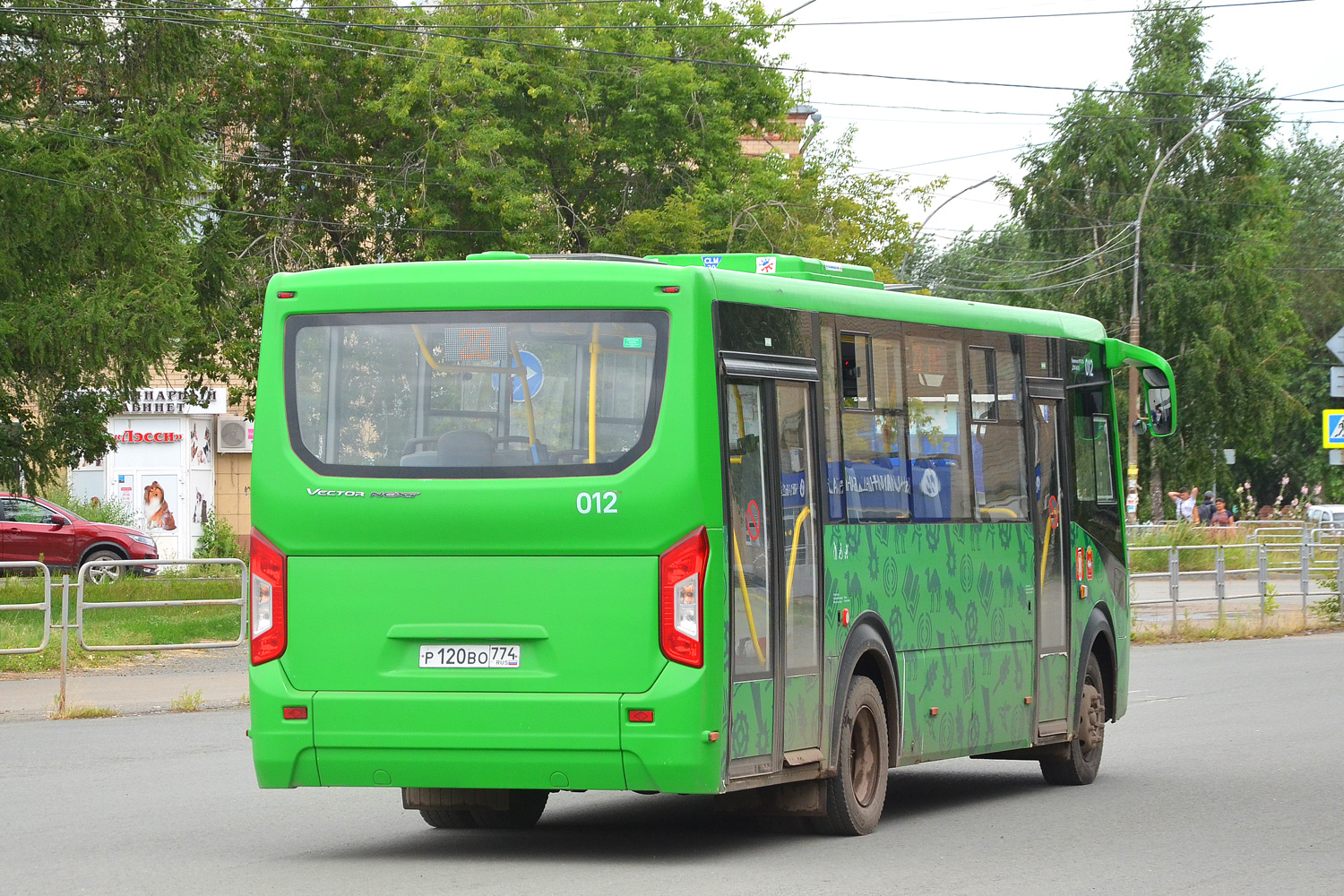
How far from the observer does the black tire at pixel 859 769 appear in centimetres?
1003

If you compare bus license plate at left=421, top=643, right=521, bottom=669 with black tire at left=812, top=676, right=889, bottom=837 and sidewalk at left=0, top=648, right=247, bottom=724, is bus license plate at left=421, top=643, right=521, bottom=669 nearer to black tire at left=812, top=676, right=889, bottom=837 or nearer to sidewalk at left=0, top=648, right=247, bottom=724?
black tire at left=812, top=676, right=889, bottom=837

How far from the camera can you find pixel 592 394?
8.91m

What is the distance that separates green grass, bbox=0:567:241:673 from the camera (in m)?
20.3

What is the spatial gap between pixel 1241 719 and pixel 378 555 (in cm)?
1023

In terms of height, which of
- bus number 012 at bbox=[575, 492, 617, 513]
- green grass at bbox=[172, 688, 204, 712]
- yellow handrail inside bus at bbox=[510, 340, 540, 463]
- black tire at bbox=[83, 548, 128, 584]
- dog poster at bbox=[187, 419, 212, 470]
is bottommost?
green grass at bbox=[172, 688, 204, 712]

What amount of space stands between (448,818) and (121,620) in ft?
38.5

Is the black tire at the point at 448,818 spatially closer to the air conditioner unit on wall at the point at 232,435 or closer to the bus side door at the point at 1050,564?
the bus side door at the point at 1050,564

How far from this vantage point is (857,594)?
1024 cm

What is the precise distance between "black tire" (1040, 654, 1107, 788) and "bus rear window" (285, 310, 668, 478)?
5524 millimetres

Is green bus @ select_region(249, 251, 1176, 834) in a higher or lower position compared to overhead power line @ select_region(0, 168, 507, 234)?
lower

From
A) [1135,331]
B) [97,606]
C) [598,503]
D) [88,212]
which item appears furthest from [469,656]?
[1135,331]

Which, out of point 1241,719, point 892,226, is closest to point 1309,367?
point 892,226

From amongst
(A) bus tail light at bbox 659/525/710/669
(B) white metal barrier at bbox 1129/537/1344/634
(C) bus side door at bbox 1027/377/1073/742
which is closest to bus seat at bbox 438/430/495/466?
(A) bus tail light at bbox 659/525/710/669

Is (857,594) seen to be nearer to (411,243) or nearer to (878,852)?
(878,852)
